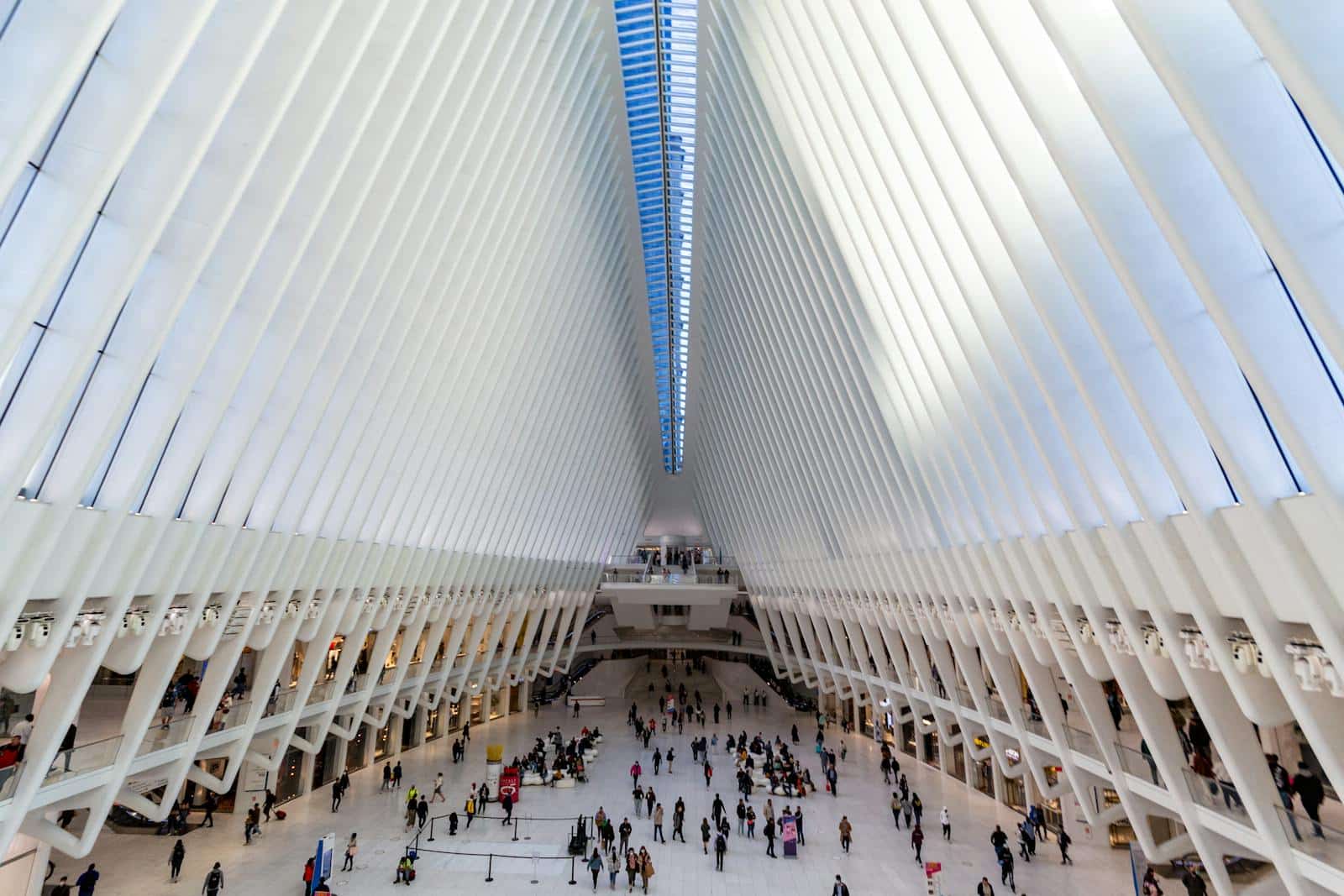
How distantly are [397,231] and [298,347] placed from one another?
7.85ft

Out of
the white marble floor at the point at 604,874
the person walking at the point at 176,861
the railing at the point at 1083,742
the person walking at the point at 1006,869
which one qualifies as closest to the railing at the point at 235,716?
the person walking at the point at 176,861

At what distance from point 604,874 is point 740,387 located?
54.3 feet

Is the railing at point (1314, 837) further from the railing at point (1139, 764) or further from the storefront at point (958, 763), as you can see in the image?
the storefront at point (958, 763)

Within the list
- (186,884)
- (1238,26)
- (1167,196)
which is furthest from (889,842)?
(1238,26)

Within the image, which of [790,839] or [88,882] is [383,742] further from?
[790,839]

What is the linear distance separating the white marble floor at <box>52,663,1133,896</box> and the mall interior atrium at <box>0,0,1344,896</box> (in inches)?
6.2

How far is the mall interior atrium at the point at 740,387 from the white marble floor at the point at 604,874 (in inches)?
6.2

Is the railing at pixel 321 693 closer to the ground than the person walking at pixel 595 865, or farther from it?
farther from it

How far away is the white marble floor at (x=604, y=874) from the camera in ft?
45.1

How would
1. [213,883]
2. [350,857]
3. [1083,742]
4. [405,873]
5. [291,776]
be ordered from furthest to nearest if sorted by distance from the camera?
1. [291,776]
2. [350,857]
3. [405,873]
4. [1083,742]
5. [213,883]

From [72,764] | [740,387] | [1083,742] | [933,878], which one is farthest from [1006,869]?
[740,387]

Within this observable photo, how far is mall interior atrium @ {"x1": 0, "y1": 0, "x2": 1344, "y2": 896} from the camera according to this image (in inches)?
246

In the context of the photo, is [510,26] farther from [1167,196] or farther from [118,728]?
[118,728]

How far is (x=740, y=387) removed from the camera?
26.8m
